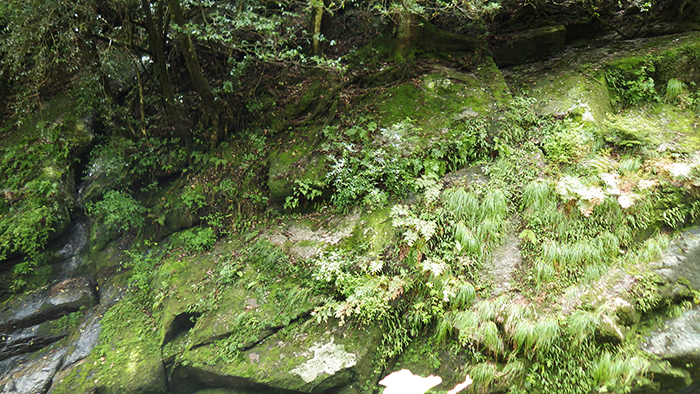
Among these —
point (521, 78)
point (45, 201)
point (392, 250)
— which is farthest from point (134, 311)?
point (521, 78)

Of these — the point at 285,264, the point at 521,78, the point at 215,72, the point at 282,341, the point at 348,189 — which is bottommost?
the point at 282,341

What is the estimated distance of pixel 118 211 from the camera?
664 centimetres

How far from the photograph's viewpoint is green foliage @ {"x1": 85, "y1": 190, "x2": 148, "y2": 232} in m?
6.62

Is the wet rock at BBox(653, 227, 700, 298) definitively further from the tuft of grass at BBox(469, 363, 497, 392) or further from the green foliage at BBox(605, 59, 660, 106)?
the green foliage at BBox(605, 59, 660, 106)

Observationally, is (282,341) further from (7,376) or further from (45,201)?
(45,201)

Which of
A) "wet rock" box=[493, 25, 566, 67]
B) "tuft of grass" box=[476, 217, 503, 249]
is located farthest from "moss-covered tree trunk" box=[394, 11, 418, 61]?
"tuft of grass" box=[476, 217, 503, 249]

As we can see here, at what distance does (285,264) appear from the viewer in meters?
5.10

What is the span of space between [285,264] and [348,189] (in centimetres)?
143

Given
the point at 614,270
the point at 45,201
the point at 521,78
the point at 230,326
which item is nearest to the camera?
the point at 614,270

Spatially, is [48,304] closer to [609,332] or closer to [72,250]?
[72,250]

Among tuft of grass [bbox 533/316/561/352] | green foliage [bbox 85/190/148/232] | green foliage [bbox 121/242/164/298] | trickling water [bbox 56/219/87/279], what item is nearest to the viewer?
tuft of grass [bbox 533/316/561/352]

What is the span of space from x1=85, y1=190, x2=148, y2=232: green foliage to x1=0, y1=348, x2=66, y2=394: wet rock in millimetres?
2243

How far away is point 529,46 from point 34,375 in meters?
10.2

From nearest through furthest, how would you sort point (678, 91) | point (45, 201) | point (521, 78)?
point (678, 91) → point (45, 201) → point (521, 78)
